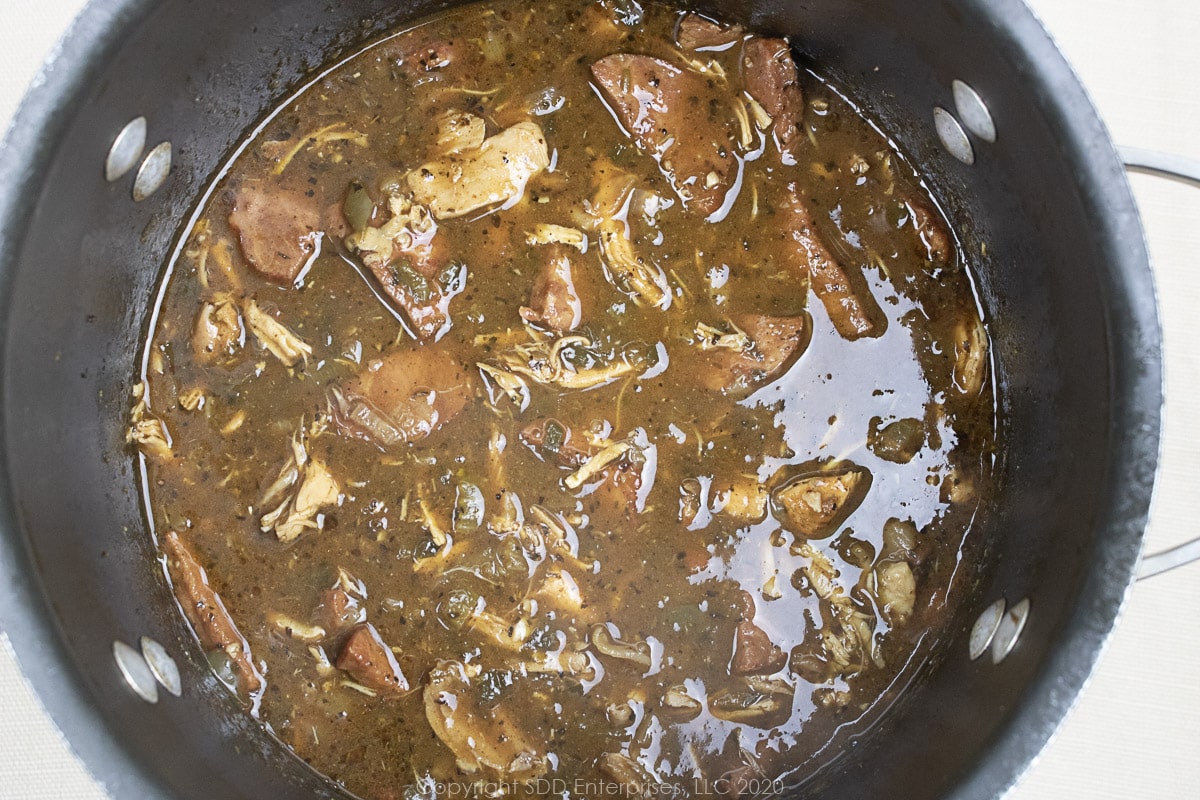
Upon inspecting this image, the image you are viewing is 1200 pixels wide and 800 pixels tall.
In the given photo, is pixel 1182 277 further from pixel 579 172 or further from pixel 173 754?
pixel 173 754

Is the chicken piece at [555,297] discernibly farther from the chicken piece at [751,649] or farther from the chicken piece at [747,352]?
the chicken piece at [751,649]

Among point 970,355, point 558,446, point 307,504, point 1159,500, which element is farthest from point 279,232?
point 1159,500

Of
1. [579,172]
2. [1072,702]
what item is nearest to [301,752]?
[579,172]

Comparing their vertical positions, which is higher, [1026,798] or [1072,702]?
[1072,702]

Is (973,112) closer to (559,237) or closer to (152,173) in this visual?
(559,237)

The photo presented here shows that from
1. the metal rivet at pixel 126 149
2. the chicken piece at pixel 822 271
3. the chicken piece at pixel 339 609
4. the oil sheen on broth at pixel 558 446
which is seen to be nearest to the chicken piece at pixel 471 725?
the oil sheen on broth at pixel 558 446

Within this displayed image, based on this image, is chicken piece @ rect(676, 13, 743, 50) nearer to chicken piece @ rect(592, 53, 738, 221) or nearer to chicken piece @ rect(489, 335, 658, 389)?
chicken piece @ rect(592, 53, 738, 221)
